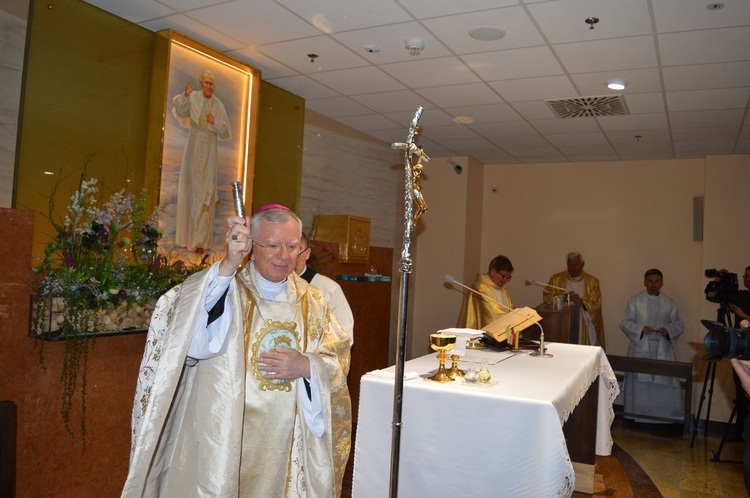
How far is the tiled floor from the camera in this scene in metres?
5.54

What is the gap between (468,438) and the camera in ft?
9.96

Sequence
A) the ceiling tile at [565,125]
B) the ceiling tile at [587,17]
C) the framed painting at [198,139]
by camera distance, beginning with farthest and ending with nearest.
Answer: the ceiling tile at [565,125]
the framed painting at [198,139]
the ceiling tile at [587,17]

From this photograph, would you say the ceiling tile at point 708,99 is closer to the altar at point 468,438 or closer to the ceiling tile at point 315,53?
the ceiling tile at point 315,53

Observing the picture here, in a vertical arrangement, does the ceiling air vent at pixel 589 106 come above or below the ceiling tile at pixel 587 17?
above

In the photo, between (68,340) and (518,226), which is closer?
(68,340)

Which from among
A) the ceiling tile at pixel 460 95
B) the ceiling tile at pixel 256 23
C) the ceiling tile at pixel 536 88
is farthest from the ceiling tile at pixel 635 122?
the ceiling tile at pixel 256 23

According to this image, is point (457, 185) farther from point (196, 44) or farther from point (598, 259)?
point (196, 44)

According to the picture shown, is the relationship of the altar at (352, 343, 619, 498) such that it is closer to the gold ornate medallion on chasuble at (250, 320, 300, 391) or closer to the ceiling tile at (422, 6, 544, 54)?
the gold ornate medallion on chasuble at (250, 320, 300, 391)

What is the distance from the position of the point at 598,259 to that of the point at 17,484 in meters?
8.25

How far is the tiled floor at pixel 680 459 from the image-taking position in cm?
554

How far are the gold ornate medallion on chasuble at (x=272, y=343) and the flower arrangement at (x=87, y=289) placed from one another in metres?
1.42

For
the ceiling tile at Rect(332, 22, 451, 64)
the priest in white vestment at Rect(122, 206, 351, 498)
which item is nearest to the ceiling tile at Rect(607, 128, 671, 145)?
the ceiling tile at Rect(332, 22, 451, 64)

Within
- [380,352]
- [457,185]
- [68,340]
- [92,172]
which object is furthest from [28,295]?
[457,185]

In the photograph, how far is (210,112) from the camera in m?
5.59
